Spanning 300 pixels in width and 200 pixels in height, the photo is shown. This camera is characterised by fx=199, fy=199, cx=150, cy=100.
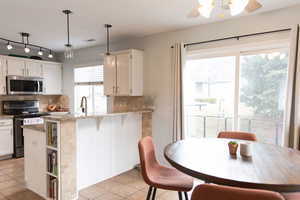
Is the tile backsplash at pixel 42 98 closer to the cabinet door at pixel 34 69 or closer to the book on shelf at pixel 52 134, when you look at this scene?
the cabinet door at pixel 34 69

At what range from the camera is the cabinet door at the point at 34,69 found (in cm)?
486

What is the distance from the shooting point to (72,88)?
17.5 ft

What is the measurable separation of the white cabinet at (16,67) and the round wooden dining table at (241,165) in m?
4.35

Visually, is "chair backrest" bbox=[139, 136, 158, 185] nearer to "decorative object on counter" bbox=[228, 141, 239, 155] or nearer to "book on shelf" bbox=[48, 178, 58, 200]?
"decorative object on counter" bbox=[228, 141, 239, 155]

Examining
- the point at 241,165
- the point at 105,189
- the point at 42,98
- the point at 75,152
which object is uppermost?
the point at 42,98

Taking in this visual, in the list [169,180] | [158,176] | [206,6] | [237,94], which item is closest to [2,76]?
[158,176]

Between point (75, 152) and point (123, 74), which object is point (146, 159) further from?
point (123, 74)

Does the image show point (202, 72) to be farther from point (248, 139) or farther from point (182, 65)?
point (248, 139)

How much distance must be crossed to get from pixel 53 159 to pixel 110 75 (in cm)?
192

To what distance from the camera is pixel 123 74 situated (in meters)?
3.72

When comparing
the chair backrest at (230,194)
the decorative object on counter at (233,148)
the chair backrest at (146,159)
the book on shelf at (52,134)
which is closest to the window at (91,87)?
the book on shelf at (52,134)

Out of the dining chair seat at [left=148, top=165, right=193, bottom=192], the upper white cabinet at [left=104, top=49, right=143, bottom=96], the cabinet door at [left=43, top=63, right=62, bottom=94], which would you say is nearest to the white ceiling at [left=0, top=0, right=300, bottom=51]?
the upper white cabinet at [left=104, top=49, right=143, bottom=96]

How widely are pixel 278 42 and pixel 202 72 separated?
1192 millimetres

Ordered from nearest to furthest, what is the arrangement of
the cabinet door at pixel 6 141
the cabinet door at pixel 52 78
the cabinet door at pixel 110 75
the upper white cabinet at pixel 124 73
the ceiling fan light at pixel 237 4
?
the ceiling fan light at pixel 237 4 → the upper white cabinet at pixel 124 73 → the cabinet door at pixel 110 75 → the cabinet door at pixel 6 141 → the cabinet door at pixel 52 78
